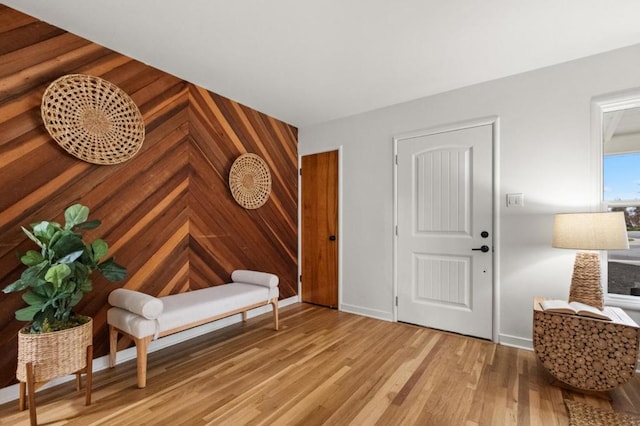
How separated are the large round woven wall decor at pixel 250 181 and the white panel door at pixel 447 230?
162 cm

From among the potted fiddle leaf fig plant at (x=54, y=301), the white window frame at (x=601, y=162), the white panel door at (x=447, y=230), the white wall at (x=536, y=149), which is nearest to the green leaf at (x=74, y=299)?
the potted fiddle leaf fig plant at (x=54, y=301)

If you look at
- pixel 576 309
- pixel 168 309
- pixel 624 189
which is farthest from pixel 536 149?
pixel 168 309

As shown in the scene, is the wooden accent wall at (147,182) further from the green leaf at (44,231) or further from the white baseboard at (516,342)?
the white baseboard at (516,342)

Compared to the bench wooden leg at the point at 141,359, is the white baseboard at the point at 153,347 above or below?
below

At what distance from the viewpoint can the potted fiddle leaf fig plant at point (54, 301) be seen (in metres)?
1.66

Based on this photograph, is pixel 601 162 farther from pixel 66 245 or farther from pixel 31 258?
pixel 31 258

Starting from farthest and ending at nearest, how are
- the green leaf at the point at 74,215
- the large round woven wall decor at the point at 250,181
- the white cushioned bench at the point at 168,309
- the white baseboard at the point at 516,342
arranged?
the large round woven wall decor at the point at 250,181 → the white baseboard at the point at 516,342 → the white cushioned bench at the point at 168,309 → the green leaf at the point at 74,215

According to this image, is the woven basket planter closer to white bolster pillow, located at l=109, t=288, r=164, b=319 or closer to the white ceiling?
white bolster pillow, located at l=109, t=288, r=164, b=319

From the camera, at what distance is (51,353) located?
1.71 m

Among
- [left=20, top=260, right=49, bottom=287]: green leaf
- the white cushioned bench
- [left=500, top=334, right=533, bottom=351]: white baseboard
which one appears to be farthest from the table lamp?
[left=20, top=260, right=49, bottom=287]: green leaf

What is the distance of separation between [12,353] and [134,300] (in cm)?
78

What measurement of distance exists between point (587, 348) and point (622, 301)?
2.40 feet

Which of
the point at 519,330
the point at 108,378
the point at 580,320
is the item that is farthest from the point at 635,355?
the point at 108,378

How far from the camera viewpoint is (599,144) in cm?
237
